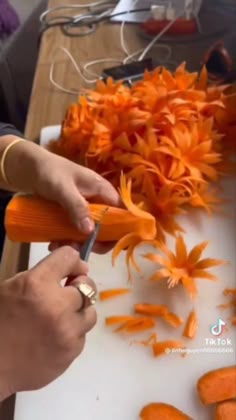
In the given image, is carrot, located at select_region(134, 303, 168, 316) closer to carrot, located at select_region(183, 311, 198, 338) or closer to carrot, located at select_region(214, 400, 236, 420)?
carrot, located at select_region(183, 311, 198, 338)

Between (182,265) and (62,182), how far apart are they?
0.18 m

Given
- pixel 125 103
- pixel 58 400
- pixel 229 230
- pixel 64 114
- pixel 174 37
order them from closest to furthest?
pixel 58 400, pixel 229 230, pixel 125 103, pixel 64 114, pixel 174 37

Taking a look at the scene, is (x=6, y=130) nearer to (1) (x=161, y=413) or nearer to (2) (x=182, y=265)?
(2) (x=182, y=265)

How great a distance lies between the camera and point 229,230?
82 centimetres

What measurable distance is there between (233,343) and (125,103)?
Answer: 402 millimetres

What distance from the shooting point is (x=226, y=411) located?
24.5 inches

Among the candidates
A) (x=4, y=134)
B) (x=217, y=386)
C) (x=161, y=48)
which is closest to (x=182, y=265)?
(x=217, y=386)

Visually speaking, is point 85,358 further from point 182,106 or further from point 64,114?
point 64,114

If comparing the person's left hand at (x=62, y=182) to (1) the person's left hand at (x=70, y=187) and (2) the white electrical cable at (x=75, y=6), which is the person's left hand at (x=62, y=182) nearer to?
(1) the person's left hand at (x=70, y=187)

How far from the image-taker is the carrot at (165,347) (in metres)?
0.69

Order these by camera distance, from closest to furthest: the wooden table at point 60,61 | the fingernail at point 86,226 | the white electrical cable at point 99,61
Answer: the fingernail at point 86,226
the wooden table at point 60,61
the white electrical cable at point 99,61

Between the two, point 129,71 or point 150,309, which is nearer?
point 150,309

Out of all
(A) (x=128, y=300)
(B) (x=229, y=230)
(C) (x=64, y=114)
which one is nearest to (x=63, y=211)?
(A) (x=128, y=300)

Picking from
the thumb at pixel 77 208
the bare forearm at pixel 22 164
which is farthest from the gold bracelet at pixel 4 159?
the thumb at pixel 77 208
